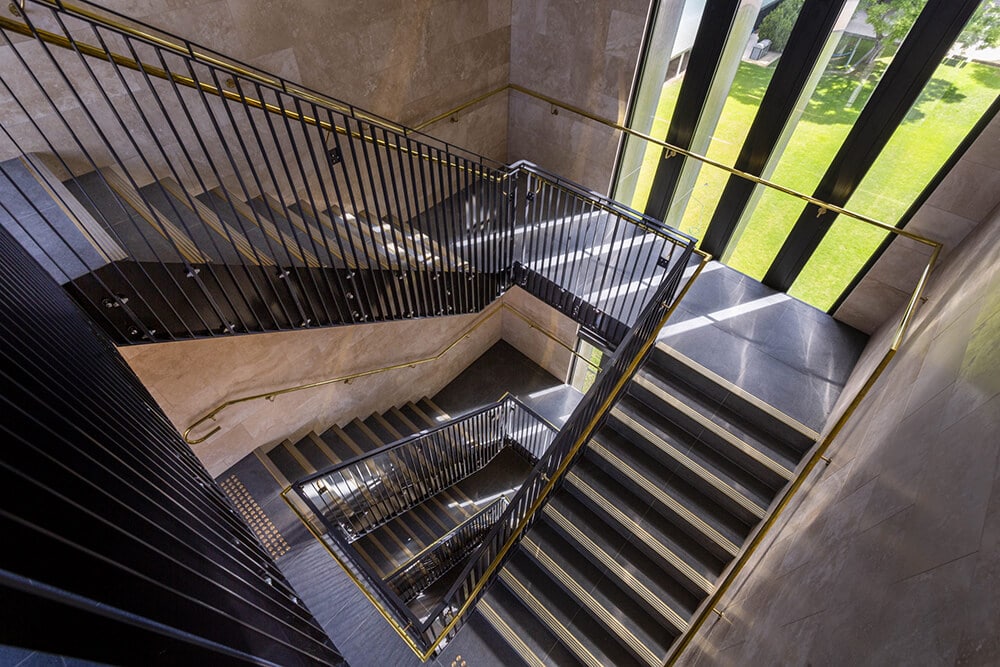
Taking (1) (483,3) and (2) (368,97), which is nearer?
(2) (368,97)

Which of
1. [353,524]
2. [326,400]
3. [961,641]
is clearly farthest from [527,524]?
[961,641]

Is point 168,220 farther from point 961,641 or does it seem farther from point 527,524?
point 961,641

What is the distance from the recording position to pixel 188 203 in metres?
3.22

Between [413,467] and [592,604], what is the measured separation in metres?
2.31

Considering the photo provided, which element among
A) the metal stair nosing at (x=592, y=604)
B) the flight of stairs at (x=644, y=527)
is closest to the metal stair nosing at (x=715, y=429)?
the flight of stairs at (x=644, y=527)

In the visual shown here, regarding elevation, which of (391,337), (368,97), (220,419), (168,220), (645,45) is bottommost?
(220,419)

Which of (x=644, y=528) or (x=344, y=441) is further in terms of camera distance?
(x=344, y=441)

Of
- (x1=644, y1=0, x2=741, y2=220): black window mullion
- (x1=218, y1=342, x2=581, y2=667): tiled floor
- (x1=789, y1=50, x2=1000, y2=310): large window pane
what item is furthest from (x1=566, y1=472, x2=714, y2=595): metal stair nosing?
(x1=644, y1=0, x2=741, y2=220): black window mullion

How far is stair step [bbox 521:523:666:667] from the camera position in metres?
3.44

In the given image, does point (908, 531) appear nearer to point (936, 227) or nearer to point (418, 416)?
point (936, 227)

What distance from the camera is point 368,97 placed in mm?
4617

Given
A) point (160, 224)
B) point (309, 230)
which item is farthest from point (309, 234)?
point (160, 224)

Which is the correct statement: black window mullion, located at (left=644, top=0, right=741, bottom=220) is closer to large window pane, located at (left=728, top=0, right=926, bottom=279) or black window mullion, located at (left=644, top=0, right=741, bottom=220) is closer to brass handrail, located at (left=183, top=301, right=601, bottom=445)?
large window pane, located at (left=728, top=0, right=926, bottom=279)

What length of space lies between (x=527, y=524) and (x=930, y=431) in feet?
9.25
